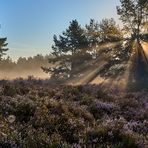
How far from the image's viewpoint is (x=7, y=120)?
990 centimetres

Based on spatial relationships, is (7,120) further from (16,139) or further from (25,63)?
(25,63)

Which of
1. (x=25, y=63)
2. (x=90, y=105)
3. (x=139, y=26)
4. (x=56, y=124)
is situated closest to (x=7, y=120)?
(x=56, y=124)

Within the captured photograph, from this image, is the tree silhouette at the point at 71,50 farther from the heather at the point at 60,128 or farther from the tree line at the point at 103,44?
the heather at the point at 60,128

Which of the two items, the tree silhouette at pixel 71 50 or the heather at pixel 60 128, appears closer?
the heather at pixel 60 128

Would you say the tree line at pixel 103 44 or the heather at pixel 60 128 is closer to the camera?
the heather at pixel 60 128

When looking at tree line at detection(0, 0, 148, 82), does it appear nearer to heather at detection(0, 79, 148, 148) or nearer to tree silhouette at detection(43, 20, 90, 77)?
tree silhouette at detection(43, 20, 90, 77)

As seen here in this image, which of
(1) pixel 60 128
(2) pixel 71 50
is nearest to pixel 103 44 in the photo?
(2) pixel 71 50

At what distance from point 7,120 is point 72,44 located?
53.0 metres

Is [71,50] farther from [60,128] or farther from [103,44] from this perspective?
[60,128]

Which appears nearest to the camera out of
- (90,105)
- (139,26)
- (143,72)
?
(90,105)

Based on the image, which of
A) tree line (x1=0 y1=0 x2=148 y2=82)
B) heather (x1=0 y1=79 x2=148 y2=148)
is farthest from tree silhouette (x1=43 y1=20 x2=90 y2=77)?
heather (x1=0 y1=79 x2=148 y2=148)

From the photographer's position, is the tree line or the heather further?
the tree line

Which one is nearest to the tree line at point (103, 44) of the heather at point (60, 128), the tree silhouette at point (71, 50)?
the tree silhouette at point (71, 50)

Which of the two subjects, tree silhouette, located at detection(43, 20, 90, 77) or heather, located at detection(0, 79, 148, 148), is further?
tree silhouette, located at detection(43, 20, 90, 77)
